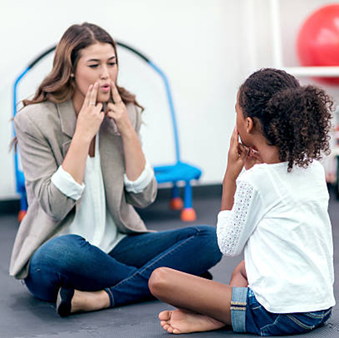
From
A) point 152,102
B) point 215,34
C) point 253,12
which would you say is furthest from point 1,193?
point 253,12

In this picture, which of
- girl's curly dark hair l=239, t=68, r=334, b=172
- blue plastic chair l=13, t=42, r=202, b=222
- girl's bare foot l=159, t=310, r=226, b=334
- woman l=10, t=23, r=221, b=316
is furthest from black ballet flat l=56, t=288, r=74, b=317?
blue plastic chair l=13, t=42, r=202, b=222

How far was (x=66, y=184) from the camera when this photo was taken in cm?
201

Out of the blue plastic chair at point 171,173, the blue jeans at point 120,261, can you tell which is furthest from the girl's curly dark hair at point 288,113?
the blue plastic chair at point 171,173

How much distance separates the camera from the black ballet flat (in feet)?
6.40

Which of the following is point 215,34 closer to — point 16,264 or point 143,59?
point 143,59

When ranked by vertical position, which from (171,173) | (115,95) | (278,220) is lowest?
(171,173)

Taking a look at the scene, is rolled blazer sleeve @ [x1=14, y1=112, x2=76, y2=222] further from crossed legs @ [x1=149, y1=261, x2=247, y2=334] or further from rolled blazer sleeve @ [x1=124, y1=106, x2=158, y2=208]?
crossed legs @ [x1=149, y1=261, x2=247, y2=334]

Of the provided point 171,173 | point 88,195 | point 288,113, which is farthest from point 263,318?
point 171,173

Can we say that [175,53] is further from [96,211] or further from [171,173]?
[96,211]

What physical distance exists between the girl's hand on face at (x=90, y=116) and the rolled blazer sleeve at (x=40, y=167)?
130 mm

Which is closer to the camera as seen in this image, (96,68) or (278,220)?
(278,220)

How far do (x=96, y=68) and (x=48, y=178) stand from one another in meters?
0.38

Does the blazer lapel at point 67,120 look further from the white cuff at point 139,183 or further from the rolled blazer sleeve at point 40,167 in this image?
the white cuff at point 139,183

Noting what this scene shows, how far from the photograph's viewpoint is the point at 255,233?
169 cm
